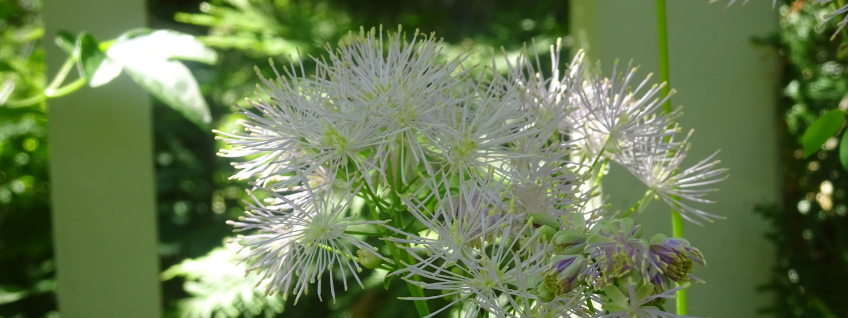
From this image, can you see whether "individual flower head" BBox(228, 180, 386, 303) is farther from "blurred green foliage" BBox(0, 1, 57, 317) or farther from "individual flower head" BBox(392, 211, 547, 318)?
"blurred green foliage" BBox(0, 1, 57, 317)

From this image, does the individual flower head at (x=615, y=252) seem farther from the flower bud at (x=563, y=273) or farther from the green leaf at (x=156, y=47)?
the green leaf at (x=156, y=47)

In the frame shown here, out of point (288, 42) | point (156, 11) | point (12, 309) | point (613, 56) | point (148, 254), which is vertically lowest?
point (12, 309)

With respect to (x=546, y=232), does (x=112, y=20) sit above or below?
above

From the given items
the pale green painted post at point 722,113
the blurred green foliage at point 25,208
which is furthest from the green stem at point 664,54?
the blurred green foliage at point 25,208

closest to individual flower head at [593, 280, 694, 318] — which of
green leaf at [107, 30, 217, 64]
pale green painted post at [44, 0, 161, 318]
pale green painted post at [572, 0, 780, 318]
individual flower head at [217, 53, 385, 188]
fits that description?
individual flower head at [217, 53, 385, 188]

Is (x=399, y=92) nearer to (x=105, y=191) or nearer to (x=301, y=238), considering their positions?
(x=301, y=238)

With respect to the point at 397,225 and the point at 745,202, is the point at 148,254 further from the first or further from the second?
the point at 745,202

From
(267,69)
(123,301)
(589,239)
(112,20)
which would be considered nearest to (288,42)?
(267,69)

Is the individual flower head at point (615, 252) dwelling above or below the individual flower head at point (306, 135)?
below
